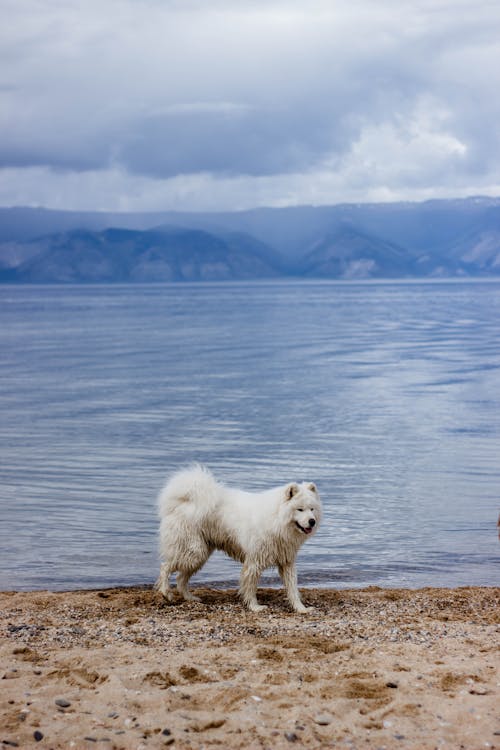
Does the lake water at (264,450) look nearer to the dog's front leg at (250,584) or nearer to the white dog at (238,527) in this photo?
the white dog at (238,527)

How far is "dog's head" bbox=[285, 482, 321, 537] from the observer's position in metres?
9.66

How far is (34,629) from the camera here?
28.5ft

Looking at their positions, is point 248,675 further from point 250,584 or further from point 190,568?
point 190,568

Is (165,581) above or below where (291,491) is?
below

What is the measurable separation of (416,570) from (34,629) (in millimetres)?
6201

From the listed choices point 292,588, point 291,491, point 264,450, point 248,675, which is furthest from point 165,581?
point 264,450

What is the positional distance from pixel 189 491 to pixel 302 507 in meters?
1.43

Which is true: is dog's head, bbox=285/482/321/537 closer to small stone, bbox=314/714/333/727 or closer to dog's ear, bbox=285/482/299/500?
dog's ear, bbox=285/482/299/500

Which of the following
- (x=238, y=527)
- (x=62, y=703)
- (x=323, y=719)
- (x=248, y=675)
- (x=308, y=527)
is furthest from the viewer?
(x=238, y=527)

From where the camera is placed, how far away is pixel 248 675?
7.17 m

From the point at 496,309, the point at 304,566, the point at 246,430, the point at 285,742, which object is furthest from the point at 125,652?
the point at 496,309

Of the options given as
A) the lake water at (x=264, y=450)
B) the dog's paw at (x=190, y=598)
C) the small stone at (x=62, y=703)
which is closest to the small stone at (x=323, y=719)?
the small stone at (x=62, y=703)

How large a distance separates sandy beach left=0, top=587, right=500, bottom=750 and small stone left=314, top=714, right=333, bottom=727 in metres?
0.01

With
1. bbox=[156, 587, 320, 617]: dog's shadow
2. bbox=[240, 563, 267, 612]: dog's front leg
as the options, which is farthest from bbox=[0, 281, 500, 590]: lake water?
bbox=[240, 563, 267, 612]: dog's front leg
